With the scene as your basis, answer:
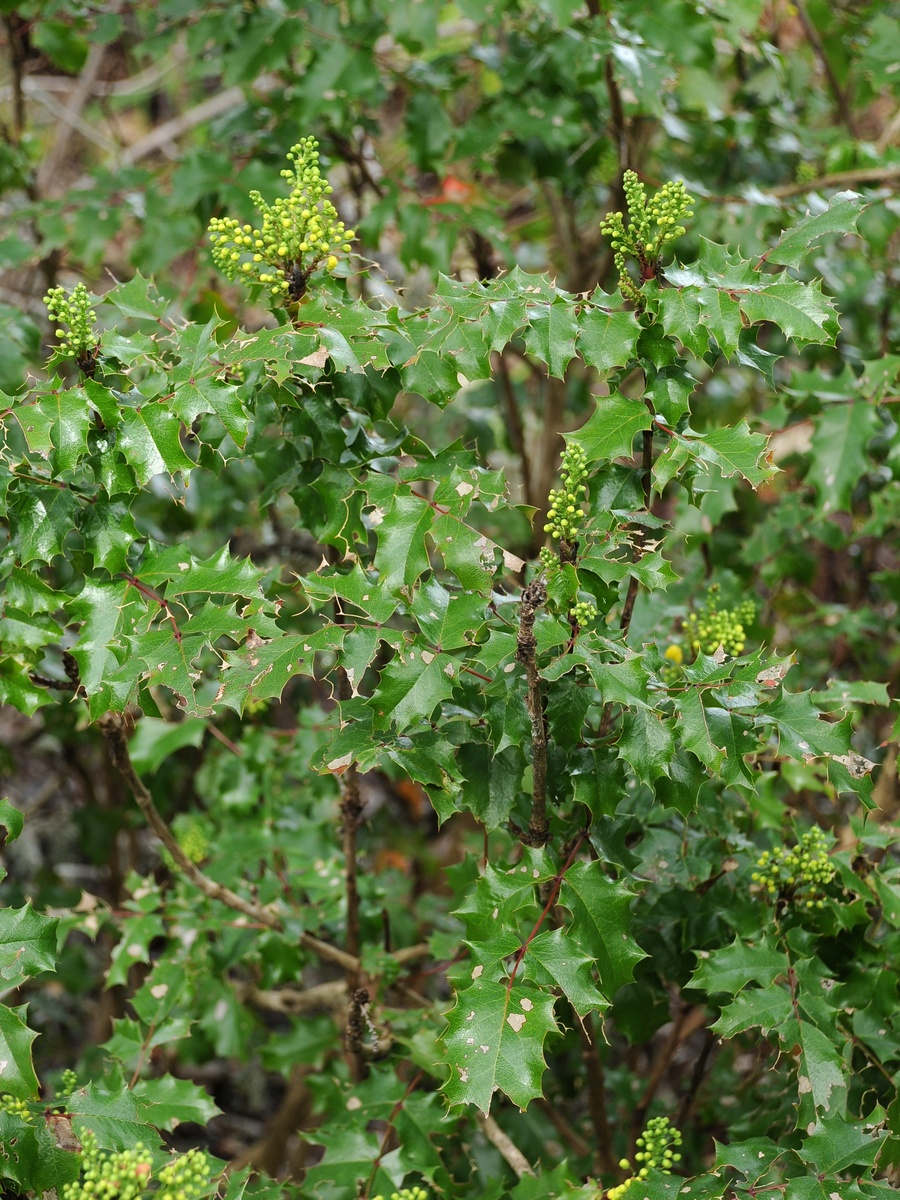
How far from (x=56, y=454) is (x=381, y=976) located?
→ 96 cm

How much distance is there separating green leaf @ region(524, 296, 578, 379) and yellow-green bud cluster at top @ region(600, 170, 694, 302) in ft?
0.23

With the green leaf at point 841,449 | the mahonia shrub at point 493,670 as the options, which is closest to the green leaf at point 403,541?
the mahonia shrub at point 493,670

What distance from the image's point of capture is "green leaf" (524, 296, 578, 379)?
3.85 feet

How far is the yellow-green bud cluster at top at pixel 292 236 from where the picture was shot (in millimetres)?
1158

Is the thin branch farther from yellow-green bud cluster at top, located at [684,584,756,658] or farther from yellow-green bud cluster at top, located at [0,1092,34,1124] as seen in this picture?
yellow-green bud cluster at top, located at [684,584,756,658]

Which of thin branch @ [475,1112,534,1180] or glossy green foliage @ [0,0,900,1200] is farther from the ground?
glossy green foliage @ [0,0,900,1200]

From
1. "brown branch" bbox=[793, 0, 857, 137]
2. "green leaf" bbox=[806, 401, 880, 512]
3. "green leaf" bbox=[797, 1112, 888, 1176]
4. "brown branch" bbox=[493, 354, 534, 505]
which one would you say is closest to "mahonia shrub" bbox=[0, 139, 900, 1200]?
"green leaf" bbox=[797, 1112, 888, 1176]

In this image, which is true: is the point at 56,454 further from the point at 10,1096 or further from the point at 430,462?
the point at 10,1096

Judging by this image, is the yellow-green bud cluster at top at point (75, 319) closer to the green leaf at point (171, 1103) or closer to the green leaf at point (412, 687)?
the green leaf at point (412, 687)

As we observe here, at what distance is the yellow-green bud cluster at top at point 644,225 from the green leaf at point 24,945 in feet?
2.97

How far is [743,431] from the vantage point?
3.82 ft

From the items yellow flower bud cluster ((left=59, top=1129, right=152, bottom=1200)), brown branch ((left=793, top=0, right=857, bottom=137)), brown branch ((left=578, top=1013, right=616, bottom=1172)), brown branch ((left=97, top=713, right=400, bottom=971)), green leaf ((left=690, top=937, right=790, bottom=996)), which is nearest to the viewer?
yellow flower bud cluster ((left=59, top=1129, right=152, bottom=1200))

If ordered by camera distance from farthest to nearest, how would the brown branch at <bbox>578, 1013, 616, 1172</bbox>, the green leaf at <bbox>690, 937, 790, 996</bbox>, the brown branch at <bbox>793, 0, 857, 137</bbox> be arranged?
the brown branch at <bbox>793, 0, 857, 137</bbox> < the brown branch at <bbox>578, 1013, 616, 1172</bbox> < the green leaf at <bbox>690, 937, 790, 996</bbox>

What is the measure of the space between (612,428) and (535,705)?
1.00ft
